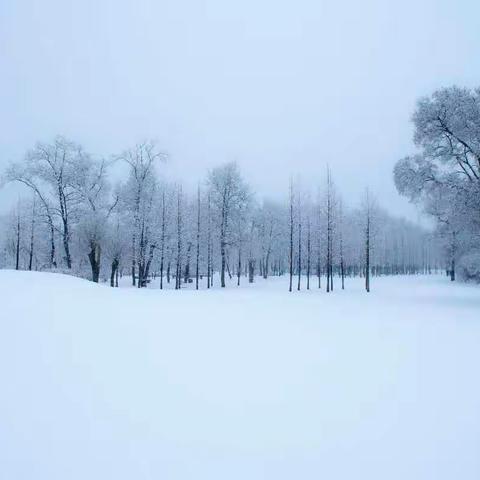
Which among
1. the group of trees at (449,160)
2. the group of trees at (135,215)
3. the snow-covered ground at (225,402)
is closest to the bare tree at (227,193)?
the group of trees at (135,215)

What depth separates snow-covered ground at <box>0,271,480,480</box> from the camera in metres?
4.49

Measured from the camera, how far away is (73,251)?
130 ft

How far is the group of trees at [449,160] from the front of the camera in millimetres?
20391

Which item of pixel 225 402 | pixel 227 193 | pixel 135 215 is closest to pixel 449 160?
pixel 225 402

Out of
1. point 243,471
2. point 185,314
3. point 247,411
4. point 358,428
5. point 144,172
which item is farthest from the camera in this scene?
point 144,172

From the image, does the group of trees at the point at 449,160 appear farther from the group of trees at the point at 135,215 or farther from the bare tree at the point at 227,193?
the bare tree at the point at 227,193

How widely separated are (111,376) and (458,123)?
22720 millimetres

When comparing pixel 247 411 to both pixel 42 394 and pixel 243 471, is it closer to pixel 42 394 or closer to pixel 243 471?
pixel 243 471

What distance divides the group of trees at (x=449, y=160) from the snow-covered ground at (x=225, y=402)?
515 inches

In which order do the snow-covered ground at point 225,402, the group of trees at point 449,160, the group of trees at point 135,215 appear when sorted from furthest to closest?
the group of trees at point 135,215, the group of trees at point 449,160, the snow-covered ground at point 225,402

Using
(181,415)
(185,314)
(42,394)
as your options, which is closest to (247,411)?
(181,415)

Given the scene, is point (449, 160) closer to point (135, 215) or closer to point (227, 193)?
point (227, 193)

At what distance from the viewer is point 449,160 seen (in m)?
21.8

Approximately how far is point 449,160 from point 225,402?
22178mm
